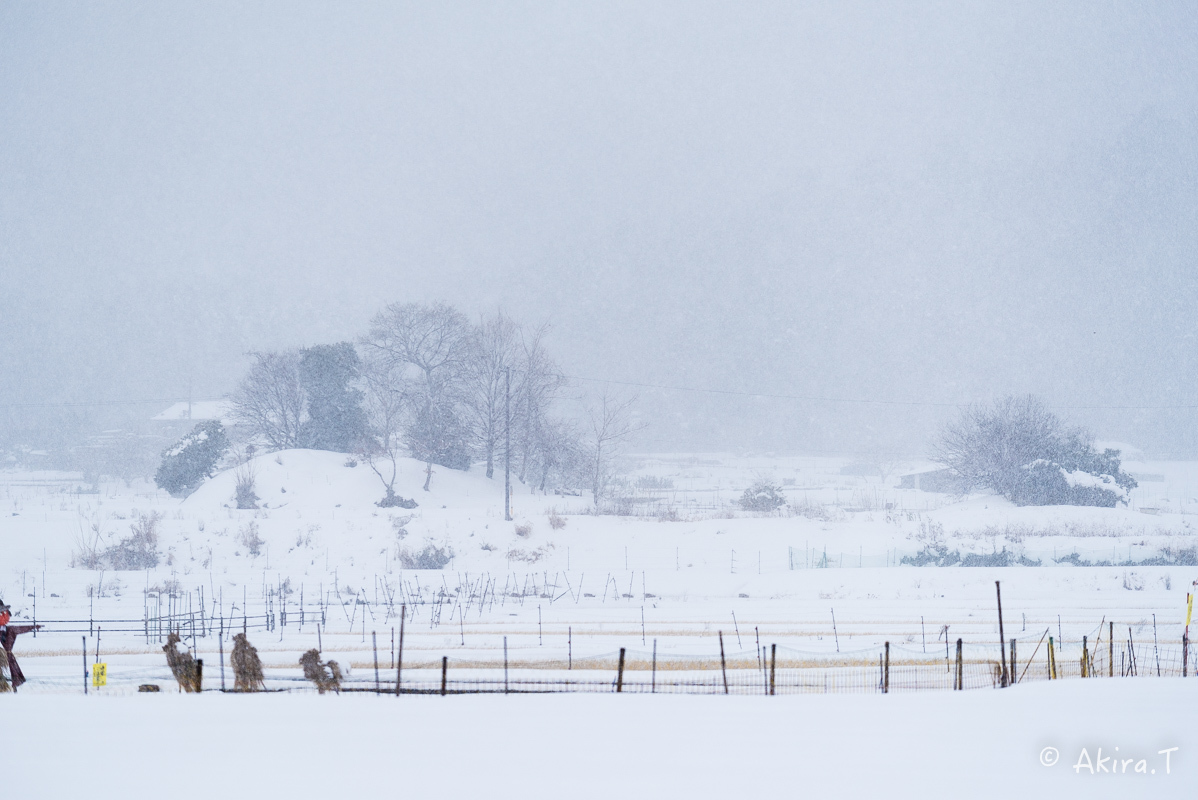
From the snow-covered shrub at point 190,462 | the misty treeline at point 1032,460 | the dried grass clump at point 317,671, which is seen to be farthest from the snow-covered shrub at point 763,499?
the dried grass clump at point 317,671

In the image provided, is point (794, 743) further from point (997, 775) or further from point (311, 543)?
point (311, 543)

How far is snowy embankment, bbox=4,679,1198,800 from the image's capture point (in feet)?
19.3

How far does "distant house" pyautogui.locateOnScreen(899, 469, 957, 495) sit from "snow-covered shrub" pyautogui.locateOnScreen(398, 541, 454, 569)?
126ft

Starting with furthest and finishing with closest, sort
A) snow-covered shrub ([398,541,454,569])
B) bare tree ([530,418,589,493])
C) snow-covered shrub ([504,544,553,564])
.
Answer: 1. bare tree ([530,418,589,493])
2. snow-covered shrub ([504,544,553,564])
3. snow-covered shrub ([398,541,454,569])

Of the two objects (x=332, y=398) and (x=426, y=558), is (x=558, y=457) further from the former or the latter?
(x=426, y=558)

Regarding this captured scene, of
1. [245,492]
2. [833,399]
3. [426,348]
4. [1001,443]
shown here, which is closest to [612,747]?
[245,492]

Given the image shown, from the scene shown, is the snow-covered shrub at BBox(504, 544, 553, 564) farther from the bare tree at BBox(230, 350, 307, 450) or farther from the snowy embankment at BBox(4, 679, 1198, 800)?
the bare tree at BBox(230, 350, 307, 450)

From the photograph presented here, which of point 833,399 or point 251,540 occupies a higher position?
point 833,399

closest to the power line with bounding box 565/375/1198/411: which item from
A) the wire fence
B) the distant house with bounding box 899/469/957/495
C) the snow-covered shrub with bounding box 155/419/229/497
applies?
the distant house with bounding box 899/469/957/495

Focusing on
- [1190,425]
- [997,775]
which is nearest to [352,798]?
[997,775]

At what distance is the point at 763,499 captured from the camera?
4541 centimetres

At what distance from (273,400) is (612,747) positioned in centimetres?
5741

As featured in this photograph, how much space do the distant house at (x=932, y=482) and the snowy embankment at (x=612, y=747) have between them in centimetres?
5410

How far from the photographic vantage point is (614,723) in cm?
789
